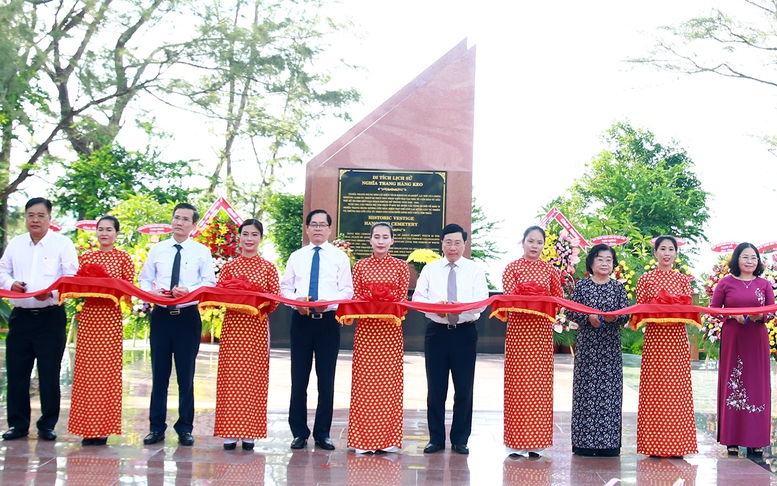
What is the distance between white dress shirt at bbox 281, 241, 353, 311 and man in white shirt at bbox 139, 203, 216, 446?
556mm

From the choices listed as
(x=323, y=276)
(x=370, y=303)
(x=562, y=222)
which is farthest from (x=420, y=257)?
(x=370, y=303)

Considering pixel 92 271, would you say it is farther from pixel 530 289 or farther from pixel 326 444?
pixel 530 289

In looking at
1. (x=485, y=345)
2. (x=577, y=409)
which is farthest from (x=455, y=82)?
(x=577, y=409)

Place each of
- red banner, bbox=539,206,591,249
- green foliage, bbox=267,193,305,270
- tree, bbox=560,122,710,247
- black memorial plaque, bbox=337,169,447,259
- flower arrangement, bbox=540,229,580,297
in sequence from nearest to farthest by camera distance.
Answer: flower arrangement, bbox=540,229,580,297 < red banner, bbox=539,206,591,249 < black memorial plaque, bbox=337,169,447,259 < green foliage, bbox=267,193,305,270 < tree, bbox=560,122,710,247

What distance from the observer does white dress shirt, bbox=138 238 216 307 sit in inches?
217

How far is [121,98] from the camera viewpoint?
17906mm

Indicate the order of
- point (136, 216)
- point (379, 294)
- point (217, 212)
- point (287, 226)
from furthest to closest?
point (287, 226) < point (136, 216) < point (217, 212) < point (379, 294)

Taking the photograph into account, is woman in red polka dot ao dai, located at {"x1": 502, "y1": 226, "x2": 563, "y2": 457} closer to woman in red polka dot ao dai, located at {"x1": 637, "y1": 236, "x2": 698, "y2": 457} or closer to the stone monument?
woman in red polka dot ao dai, located at {"x1": 637, "y1": 236, "x2": 698, "y2": 457}

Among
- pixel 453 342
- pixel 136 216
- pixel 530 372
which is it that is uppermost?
pixel 136 216

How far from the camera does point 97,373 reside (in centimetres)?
529

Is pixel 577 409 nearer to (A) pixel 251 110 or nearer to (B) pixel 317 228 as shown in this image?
(B) pixel 317 228

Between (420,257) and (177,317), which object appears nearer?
(177,317)

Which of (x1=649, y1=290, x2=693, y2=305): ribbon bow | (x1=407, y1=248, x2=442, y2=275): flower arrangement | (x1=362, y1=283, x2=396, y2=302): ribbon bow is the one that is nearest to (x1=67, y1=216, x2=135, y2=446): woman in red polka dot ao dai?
(x1=362, y1=283, x2=396, y2=302): ribbon bow

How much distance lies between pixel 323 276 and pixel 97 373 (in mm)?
1604
